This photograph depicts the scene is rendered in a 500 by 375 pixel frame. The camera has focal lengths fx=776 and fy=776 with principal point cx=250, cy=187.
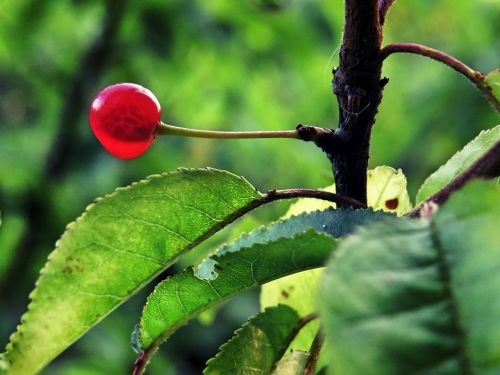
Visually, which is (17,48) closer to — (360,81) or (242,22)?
(242,22)

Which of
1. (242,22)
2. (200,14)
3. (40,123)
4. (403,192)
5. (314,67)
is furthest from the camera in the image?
(40,123)

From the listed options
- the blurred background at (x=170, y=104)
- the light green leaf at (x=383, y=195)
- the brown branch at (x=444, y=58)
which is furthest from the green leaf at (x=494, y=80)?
the blurred background at (x=170, y=104)

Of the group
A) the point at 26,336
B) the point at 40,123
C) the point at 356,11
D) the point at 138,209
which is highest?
the point at 40,123

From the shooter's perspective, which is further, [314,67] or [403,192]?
[314,67]

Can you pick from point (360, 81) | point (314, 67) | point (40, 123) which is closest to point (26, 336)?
point (360, 81)

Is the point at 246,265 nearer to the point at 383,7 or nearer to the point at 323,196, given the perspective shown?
the point at 323,196

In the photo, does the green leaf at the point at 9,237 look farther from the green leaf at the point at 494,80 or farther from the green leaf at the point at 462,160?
the green leaf at the point at 494,80

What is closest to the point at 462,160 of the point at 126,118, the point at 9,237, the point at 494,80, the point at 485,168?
the point at 494,80

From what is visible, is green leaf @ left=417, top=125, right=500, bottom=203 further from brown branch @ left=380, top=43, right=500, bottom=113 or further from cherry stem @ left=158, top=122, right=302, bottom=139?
cherry stem @ left=158, top=122, right=302, bottom=139
